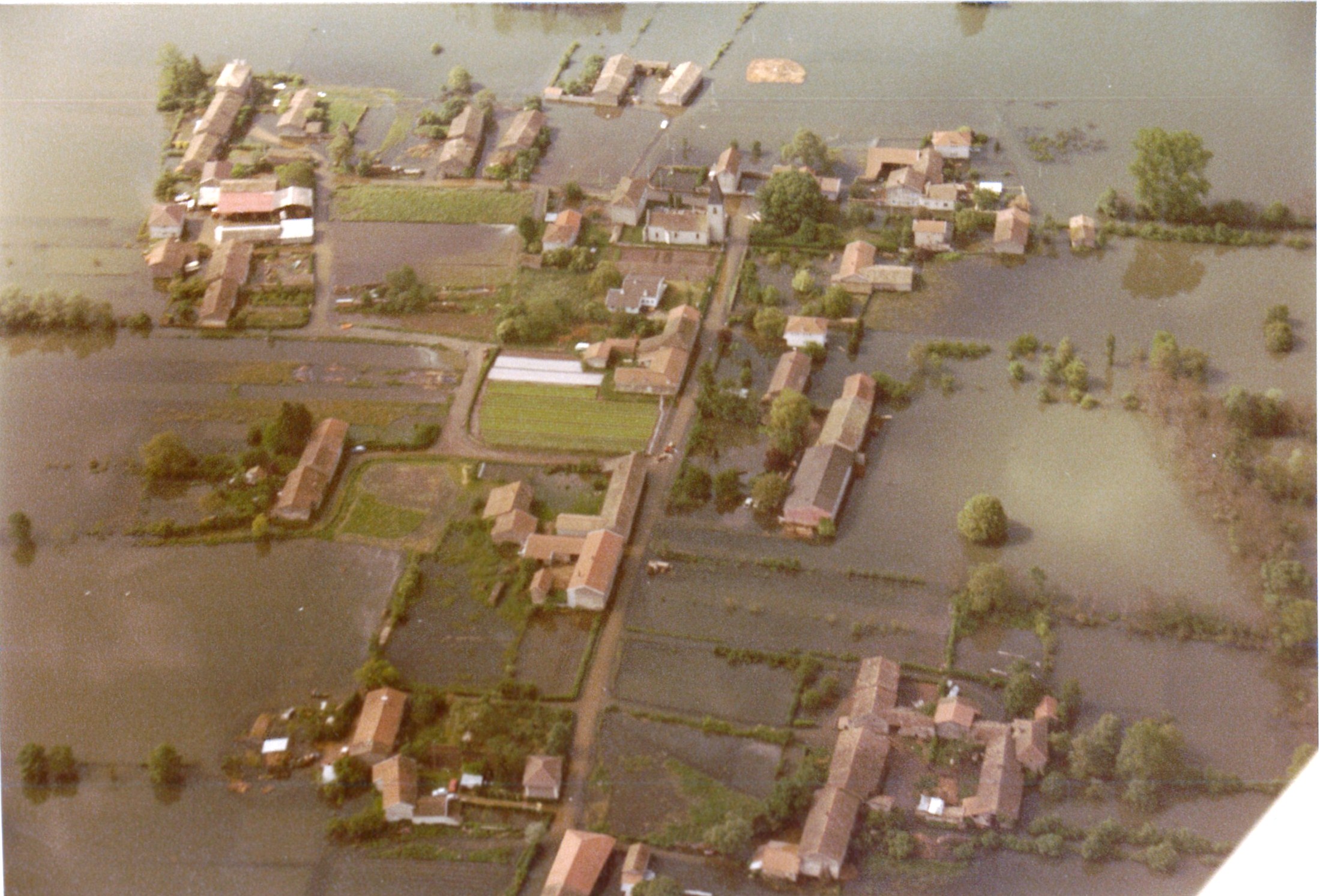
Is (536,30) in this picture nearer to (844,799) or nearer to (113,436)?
(113,436)

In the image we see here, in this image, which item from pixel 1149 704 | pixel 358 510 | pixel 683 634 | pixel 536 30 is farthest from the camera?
pixel 536 30

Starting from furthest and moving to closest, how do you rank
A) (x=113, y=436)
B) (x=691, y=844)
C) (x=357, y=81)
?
(x=357, y=81) → (x=113, y=436) → (x=691, y=844)

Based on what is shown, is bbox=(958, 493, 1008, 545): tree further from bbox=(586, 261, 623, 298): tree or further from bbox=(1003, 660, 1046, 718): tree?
bbox=(586, 261, 623, 298): tree

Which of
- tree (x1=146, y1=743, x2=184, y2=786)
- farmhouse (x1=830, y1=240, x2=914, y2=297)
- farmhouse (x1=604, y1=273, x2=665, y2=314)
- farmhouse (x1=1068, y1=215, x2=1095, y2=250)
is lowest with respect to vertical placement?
tree (x1=146, y1=743, x2=184, y2=786)

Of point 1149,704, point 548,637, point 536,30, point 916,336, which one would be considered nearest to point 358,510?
point 548,637

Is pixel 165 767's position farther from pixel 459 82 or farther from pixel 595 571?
pixel 459 82

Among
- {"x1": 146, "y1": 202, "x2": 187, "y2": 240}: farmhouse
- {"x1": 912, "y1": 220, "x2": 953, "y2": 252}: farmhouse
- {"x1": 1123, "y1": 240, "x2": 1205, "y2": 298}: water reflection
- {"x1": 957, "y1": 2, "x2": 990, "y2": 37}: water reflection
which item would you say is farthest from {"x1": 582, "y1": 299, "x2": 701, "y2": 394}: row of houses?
{"x1": 957, "y1": 2, "x2": 990, "y2": 37}: water reflection
